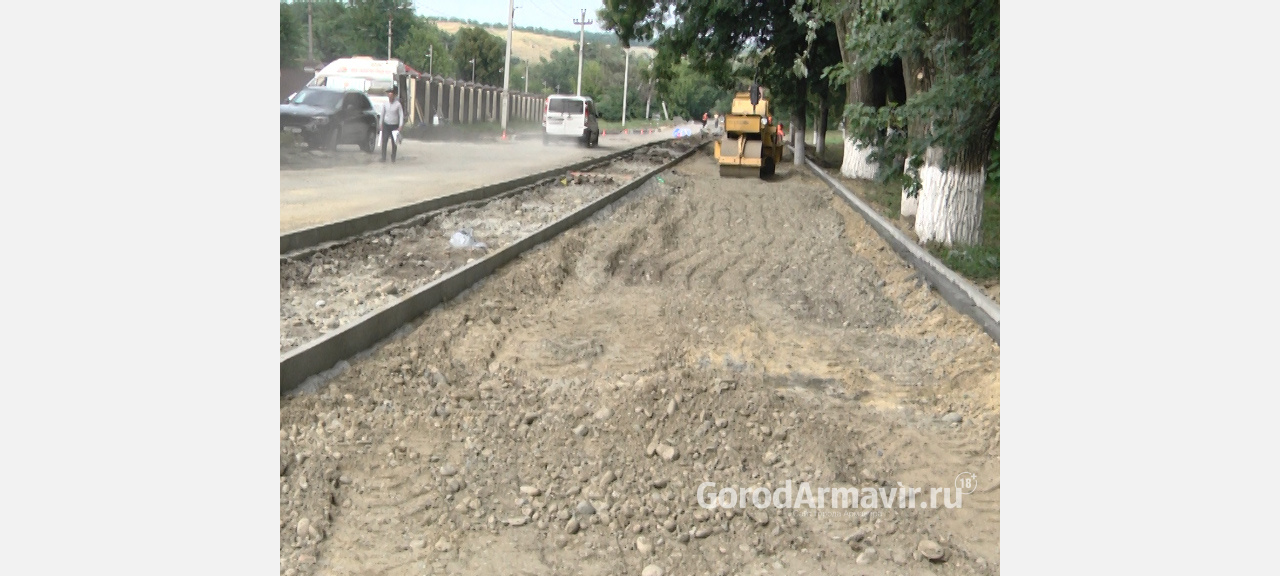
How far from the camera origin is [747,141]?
2403 centimetres

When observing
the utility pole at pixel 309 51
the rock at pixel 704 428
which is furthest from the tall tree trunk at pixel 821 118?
the rock at pixel 704 428

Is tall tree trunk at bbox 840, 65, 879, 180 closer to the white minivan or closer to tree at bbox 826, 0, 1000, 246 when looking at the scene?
tree at bbox 826, 0, 1000, 246

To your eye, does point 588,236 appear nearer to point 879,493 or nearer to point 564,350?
point 564,350

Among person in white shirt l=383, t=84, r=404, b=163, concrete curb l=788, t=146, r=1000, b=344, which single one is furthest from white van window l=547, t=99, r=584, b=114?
concrete curb l=788, t=146, r=1000, b=344

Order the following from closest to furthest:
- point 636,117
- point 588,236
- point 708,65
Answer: point 588,236 → point 708,65 → point 636,117

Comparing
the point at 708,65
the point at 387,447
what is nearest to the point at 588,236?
the point at 387,447

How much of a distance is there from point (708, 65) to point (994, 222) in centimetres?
1828

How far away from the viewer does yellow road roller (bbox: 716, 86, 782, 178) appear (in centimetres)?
2369

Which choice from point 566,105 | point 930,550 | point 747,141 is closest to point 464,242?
point 930,550

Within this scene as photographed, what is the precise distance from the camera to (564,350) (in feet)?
24.8

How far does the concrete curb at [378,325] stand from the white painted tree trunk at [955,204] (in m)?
4.80

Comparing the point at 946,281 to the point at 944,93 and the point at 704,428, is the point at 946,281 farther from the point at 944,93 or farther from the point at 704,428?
the point at 704,428

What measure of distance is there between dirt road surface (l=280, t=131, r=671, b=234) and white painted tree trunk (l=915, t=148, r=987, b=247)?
689 cm

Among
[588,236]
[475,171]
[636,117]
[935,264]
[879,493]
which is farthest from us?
[636,117]
